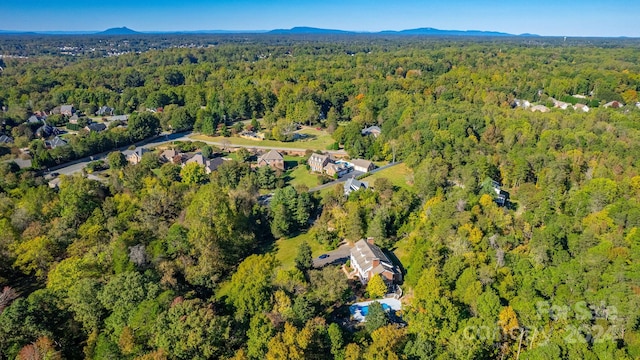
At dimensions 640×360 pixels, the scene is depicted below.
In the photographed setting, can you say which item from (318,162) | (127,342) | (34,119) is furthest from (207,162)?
(34,119)

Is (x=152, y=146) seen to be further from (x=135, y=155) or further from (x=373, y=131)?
(x=373, y=131)

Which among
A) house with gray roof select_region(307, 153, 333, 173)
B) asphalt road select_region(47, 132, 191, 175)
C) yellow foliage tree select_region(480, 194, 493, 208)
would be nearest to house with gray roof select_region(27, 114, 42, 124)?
asphalt road select_region(47, 132, 191, 175)

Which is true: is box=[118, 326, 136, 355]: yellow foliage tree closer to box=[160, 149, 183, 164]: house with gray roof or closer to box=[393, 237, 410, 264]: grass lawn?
box=[393, 237, 410, 264]: grass lawn

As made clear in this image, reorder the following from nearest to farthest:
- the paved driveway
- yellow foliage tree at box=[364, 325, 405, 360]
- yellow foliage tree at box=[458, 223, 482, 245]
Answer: yellow foliage tree at box=[364, 325, 405, 360]
yellow foliage tree at box=[458, 223, 482, 245]
the paved driveway

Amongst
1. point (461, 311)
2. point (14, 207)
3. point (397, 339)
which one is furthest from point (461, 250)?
point (14, 207)

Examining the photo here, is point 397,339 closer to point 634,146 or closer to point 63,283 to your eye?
point 63,283

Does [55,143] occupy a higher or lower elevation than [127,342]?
higher
